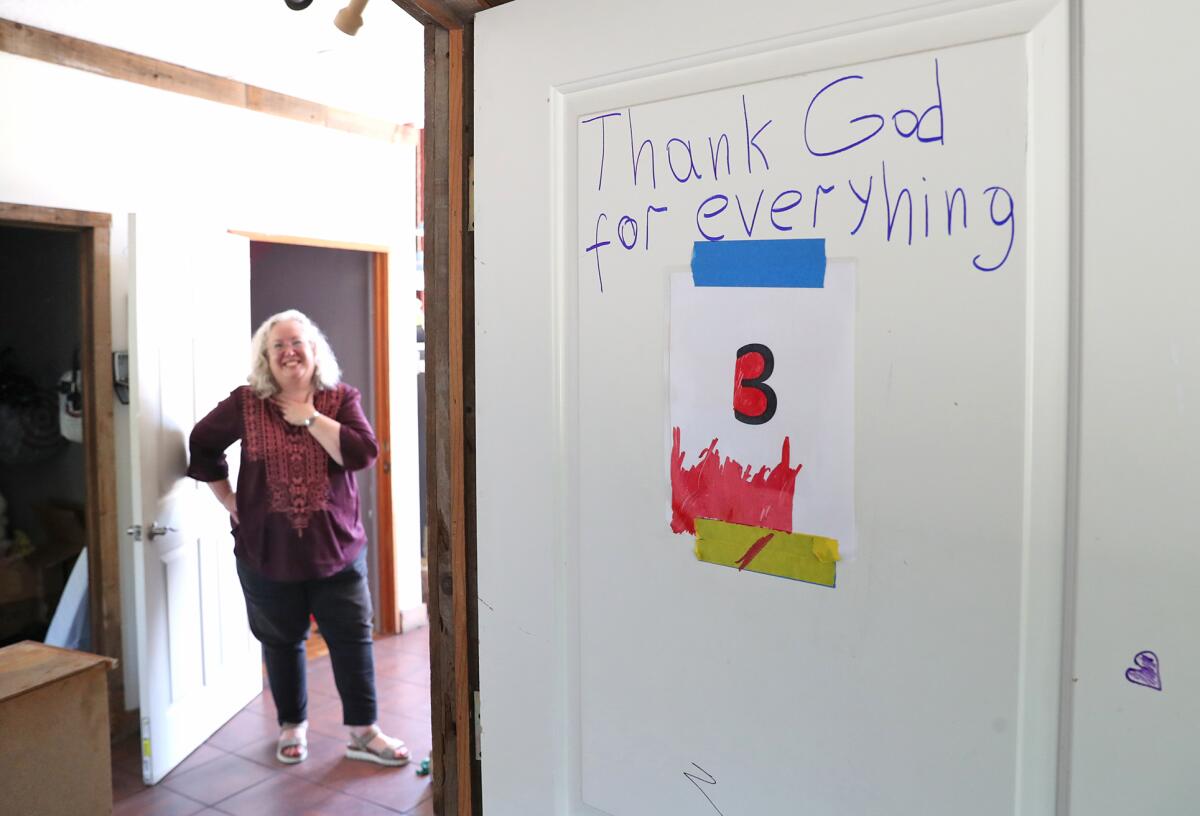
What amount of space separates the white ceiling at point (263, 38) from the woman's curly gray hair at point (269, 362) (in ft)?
3.35

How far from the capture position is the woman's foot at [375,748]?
326 cm

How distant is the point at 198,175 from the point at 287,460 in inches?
54.5

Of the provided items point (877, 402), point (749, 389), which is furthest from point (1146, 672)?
point (749, 389)

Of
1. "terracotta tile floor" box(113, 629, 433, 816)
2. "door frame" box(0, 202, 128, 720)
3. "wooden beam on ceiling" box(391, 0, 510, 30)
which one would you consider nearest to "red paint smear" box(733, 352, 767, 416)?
"wooden beam on ceiling" box(391, 0, 510, 30)

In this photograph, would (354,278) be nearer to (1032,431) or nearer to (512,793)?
(512,793)

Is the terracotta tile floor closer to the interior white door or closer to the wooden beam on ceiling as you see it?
the interior white door

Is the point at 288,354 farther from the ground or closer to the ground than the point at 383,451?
farther from the ground

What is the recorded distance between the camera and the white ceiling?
292cm

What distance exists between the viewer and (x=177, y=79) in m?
3.55

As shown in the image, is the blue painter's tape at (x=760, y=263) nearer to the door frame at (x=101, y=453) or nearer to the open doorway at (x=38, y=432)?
the door frame at (x=101, y=453)

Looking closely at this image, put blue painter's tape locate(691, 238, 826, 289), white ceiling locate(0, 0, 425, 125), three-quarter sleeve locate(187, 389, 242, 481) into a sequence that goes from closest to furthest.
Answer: blue painter's tape locate(691, 238, 826, 289) → white ceiling locate(0, 0, 425, 125) → three-quarter sleeve locate(187, 389, 242, 481)

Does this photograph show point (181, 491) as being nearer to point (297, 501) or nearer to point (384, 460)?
point (297, 501)

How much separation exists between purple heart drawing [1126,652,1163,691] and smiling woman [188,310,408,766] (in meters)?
2.75

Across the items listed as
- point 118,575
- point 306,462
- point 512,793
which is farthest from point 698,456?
point 118,575
